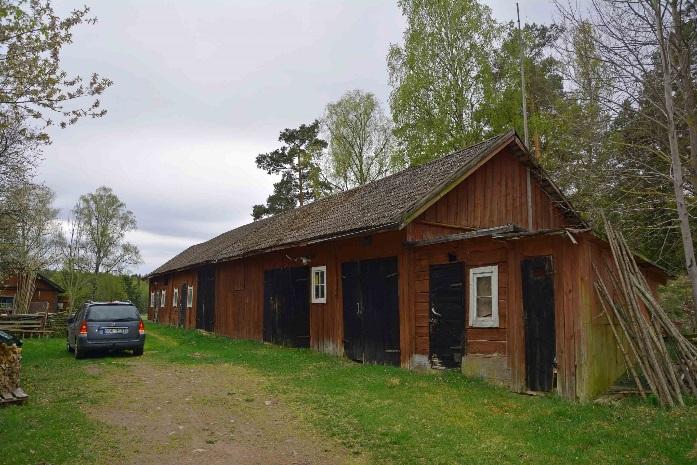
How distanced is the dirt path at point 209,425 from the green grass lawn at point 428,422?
1.09 ft

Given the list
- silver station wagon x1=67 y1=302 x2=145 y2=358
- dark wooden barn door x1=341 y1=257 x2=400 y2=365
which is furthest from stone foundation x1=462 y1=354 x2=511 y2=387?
silver station wagon x1=67 y1=302 x2=145 y2=358

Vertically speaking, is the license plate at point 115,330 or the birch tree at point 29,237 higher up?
the birch tree at point 29,237

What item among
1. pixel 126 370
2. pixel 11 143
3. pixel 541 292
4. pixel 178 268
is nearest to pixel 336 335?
pixel 126 370

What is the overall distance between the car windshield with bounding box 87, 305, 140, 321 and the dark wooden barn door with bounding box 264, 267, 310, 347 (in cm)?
451

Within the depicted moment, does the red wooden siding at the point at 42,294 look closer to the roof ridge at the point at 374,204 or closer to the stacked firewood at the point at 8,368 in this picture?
Result: the roof ridge at the point at 374,204

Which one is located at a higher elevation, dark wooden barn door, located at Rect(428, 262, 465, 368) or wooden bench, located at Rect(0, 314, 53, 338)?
dark wooden barn door, located at Rect(428, 262, 465, 368)

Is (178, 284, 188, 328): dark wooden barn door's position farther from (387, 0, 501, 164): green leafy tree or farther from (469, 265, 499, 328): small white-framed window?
(469, 265, 499, 328): small white-framed window

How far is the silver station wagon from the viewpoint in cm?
1465

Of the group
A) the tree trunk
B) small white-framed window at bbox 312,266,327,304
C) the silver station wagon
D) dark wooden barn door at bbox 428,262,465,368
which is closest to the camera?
the tree trunk

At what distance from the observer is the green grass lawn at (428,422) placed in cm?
604

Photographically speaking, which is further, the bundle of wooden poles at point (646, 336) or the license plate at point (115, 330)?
the license plate at point (115, 330)

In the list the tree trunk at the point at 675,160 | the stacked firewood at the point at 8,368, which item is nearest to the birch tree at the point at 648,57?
the tree trunk at the point at 675,160

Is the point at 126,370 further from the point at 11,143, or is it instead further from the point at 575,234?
the point at 575,234

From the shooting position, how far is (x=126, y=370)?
42.0ft
